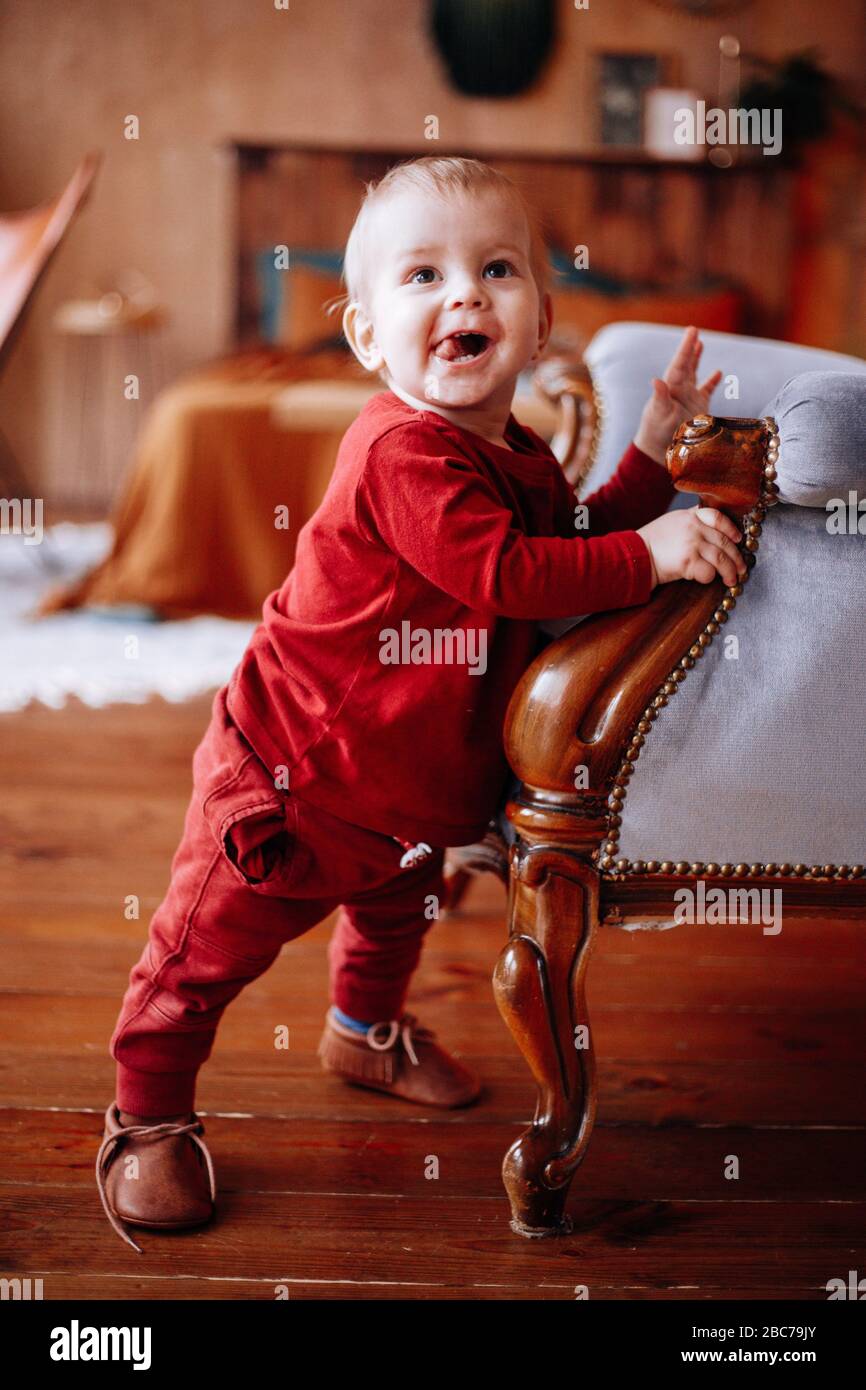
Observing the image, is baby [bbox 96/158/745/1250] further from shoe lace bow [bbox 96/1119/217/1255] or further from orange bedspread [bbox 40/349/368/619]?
orange bedspread [bbox 40/349/368/619]

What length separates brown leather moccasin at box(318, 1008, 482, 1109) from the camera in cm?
120

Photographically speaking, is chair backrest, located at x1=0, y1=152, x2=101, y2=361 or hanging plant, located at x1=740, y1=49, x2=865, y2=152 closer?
chair backrest, located at x1=0, y1=152, x2=101, y2=361

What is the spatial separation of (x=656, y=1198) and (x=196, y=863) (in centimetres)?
47

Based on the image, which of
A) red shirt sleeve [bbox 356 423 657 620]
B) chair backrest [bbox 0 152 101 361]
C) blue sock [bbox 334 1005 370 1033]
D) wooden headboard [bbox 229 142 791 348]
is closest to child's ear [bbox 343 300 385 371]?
red shirt sleeve [bbox 356 423 657 620]

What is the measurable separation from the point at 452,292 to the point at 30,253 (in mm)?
2509

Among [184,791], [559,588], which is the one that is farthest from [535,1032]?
[184,791]

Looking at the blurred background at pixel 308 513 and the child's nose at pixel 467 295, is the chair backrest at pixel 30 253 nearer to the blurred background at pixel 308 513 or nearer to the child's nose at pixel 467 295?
the blurred background at pixel 308 513

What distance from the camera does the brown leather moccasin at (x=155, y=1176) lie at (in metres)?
0.99

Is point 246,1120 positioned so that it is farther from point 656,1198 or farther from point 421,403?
point 421,403

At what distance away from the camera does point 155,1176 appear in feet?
3.29

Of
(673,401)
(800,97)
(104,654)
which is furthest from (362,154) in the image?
(673,401)

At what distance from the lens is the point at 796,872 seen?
946 mm

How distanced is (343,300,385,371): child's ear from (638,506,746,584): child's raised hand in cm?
28
